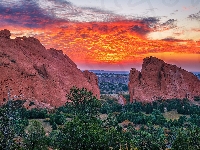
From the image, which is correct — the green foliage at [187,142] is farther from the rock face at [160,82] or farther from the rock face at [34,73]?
the rock face at [160,82]

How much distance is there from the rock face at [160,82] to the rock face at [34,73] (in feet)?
90.2

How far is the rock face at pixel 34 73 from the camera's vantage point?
356 feet

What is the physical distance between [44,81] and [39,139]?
87423 mm

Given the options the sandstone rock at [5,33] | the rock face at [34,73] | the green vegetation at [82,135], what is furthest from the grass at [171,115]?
the sandstone rock at [5,33]

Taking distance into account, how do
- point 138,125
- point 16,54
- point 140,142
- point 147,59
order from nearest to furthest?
point 140,142, point 138,125, point 16,54, point 147,59

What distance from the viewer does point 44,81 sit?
122500mm

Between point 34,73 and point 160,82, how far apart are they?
251 feet

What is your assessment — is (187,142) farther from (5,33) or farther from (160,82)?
(5,33)

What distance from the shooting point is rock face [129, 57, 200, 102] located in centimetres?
13988

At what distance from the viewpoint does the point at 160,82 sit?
146625 millimetres

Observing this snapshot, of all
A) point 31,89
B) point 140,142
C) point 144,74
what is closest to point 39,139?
point 140,142

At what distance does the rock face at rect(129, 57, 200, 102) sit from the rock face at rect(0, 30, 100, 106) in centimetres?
2749

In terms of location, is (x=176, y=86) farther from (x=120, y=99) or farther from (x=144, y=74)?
(x=120, y=99)

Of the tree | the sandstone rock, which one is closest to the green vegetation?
the tree
